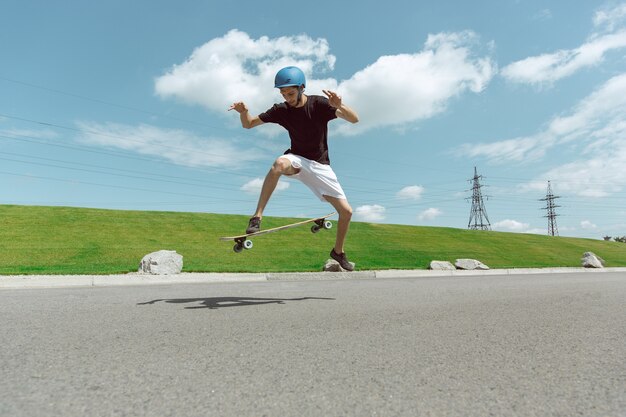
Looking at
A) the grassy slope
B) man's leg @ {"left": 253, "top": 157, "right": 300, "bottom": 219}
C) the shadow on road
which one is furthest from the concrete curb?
man's leg @ {"left": 253, "top": 157, "right": 300, "bottom": 219}

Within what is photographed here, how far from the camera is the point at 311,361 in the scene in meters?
2.46

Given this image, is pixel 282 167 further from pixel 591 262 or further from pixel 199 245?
pixel 591 262

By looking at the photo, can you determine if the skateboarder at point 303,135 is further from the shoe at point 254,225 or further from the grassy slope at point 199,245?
the grassy slope at point 199,245

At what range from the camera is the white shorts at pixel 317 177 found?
19.5 ft

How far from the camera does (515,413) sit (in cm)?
174

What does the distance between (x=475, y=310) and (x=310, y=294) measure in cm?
254

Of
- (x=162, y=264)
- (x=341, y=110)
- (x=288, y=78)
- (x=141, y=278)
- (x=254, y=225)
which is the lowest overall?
(x=141, y=278)

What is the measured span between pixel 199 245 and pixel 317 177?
11.3 meters

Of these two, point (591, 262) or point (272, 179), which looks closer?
point (272, 179)

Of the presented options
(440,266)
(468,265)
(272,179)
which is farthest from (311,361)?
(468,265)

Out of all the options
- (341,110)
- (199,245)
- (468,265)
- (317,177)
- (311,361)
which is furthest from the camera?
(468,265)

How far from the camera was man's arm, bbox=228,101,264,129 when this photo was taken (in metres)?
6.12

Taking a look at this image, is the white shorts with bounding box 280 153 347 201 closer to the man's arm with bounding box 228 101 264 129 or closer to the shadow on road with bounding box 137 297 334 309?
the man's arm with bounding box 228 101 264 129

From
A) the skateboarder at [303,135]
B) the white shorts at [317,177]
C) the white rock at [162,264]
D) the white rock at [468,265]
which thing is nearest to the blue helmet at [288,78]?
the skateboarder at [303,135]
